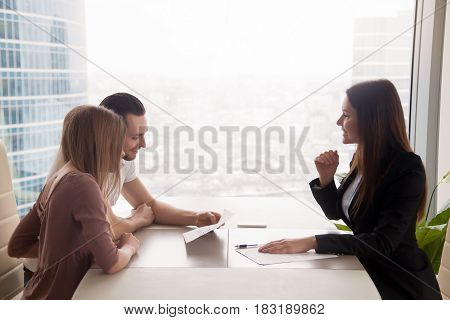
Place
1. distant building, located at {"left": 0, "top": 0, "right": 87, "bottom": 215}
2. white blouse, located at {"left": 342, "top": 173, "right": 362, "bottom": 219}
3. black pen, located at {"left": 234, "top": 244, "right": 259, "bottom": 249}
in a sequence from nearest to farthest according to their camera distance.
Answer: black pen, located at {"left": 234, "top": 244, "right": 259, "bottom": 249}
white blouse, located at {"left": 342, "top": 173, "right": 362, "bottom": 219}
distant building, located at {"left": 0, "top": 0, "right": 87, "bottom": 215}

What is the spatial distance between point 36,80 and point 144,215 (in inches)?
42.9

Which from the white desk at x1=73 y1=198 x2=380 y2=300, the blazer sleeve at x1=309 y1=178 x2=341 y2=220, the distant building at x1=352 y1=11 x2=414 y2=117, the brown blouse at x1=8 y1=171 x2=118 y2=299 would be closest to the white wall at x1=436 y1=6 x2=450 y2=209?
the distant building at x1=352 y1=11 x2=414 y2=117

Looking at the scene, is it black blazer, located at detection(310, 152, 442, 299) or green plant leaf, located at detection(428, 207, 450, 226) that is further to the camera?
green plant leaf, located at detection(428, 207, 450, 226)

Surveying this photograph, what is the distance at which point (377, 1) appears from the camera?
8.52ft

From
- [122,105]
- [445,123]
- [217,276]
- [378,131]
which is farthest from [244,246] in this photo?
[445,123]

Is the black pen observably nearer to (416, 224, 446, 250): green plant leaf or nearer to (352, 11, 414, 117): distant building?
(416, 224, 446, 250): green plant leaf

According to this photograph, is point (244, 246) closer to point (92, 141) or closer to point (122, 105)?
point (92, 141)

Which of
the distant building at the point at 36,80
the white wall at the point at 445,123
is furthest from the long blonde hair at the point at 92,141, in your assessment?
the white wall at the point at 445,123

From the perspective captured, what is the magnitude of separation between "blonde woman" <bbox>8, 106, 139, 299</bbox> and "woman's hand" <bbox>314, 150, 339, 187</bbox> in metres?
0.67

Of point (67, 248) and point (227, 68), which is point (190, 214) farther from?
point (227, 68)

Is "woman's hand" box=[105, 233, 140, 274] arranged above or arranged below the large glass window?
below

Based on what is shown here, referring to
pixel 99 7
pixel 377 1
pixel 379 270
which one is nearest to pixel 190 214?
pixel 379 270

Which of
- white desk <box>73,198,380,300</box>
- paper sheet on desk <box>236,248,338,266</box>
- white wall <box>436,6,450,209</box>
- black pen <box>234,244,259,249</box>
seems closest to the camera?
white desk <box>73,198,380,300</box>

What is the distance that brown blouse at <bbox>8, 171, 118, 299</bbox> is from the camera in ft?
3.88
